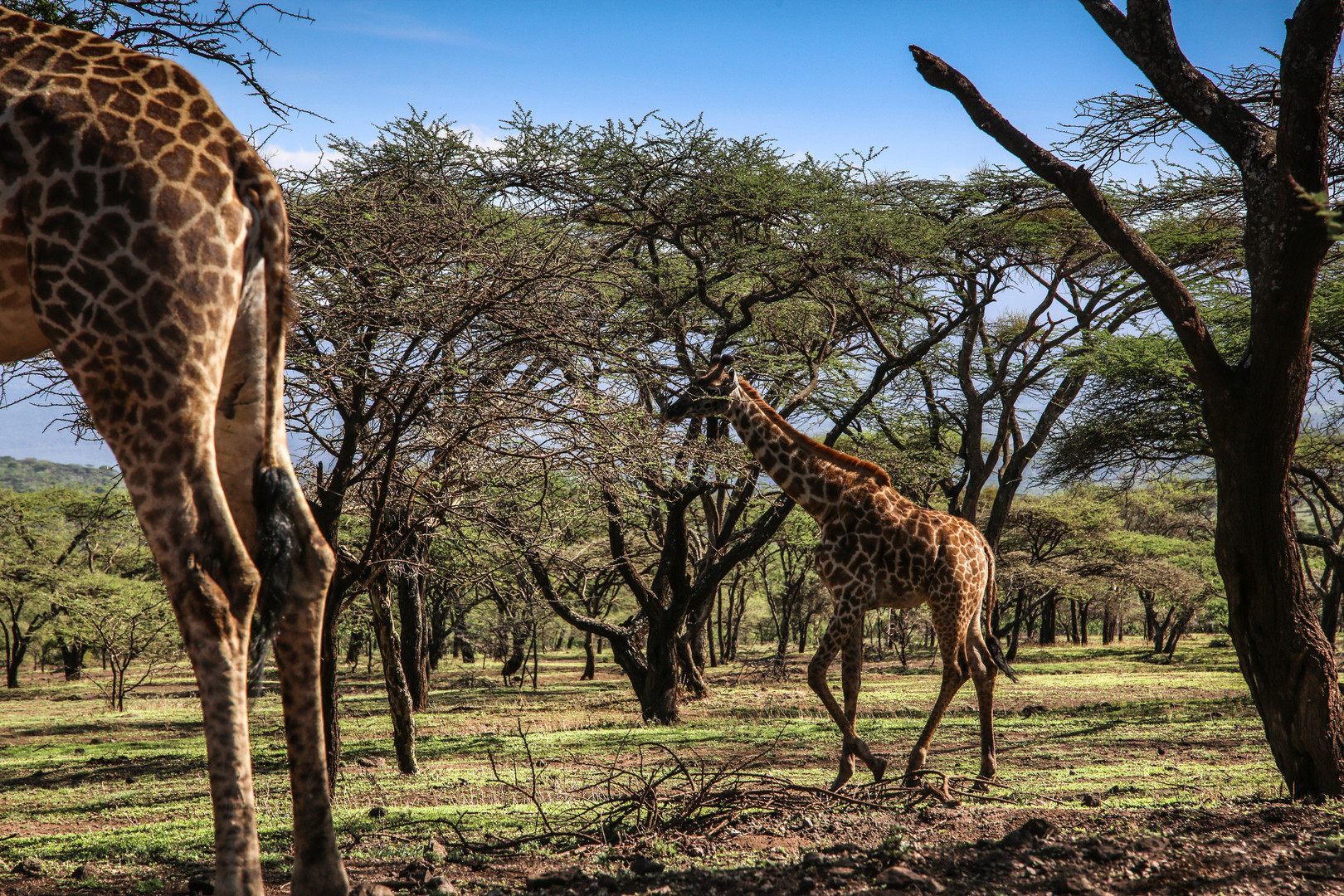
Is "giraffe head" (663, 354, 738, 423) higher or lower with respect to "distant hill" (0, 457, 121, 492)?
lower

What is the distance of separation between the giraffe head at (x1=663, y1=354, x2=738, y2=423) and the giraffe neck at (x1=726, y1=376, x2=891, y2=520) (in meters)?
0.10

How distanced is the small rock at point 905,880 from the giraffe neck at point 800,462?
12.1 ft

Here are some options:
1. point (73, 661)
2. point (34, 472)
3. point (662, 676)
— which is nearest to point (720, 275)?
point (662, 676)

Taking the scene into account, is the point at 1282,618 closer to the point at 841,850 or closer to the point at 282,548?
the point at 841,850

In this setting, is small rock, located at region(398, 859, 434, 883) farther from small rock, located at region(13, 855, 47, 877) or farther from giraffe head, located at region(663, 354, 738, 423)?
giraffe head, located at region(663, 354, 738, 423)

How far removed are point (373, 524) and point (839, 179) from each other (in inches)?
404

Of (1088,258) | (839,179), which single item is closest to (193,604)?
(839,179)

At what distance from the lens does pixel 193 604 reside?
8.19 feet

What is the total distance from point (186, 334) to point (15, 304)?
0.65 metres

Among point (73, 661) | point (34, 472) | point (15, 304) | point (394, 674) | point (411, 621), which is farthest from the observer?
point (34, 472)

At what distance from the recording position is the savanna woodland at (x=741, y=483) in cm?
436

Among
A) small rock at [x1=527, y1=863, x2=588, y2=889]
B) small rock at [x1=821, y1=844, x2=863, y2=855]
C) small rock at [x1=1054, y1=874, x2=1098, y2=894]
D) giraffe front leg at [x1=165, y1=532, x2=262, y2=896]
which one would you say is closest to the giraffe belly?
giraffe front leg at [x1=165, y1=532, x2=262, y2=896]

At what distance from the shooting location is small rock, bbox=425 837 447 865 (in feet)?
13.0

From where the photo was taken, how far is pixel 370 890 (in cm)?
297
